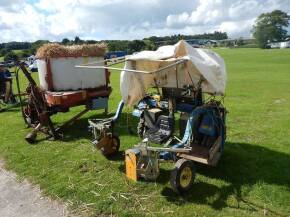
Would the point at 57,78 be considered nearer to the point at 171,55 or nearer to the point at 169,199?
the point at 171,55

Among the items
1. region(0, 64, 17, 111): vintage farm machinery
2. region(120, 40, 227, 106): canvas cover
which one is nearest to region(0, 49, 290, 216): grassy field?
region(120, 40, 227, 106): canvas cover

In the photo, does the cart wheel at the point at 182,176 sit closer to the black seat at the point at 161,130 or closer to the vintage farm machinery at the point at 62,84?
the black seat at the point at 161,130

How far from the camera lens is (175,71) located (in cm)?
891

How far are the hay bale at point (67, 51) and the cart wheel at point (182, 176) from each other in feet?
20.2

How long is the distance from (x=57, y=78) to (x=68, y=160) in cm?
341

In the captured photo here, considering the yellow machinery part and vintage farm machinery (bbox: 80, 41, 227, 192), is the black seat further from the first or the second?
the yellow machinery part

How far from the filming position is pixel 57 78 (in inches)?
463

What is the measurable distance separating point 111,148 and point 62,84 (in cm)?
369

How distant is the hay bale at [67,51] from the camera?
11.5m

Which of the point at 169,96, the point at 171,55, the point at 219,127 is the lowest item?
the point at 219,127

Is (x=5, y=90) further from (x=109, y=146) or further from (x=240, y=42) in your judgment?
(x=240, y=42)

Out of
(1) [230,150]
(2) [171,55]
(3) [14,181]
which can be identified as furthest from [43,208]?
(1) [230,150]

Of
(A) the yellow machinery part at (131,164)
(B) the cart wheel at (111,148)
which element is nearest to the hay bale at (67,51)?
(B) the cart wheel at (111,148)

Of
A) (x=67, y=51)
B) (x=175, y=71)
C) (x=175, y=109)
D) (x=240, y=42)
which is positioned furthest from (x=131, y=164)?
(x=240, y=42)
